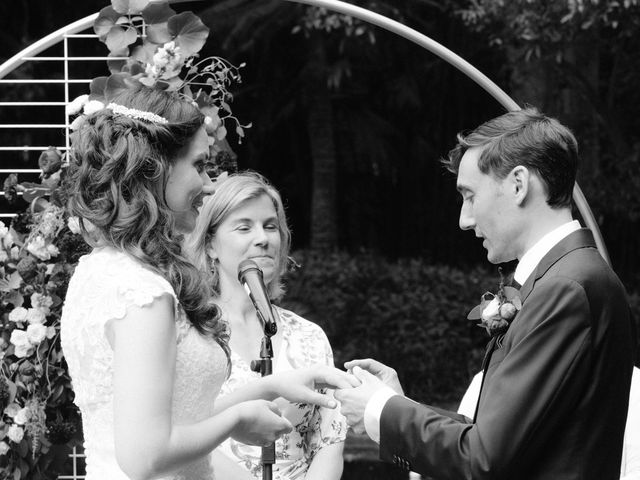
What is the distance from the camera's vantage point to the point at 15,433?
154 inches

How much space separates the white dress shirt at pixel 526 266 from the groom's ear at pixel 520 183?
132 millimetres

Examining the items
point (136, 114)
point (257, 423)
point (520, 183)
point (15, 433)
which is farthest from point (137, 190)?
point (15, 433)

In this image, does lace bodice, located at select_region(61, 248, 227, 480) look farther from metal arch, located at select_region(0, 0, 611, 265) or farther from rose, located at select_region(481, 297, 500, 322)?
metal arch, located at select_region(0, 0, 611, 265)

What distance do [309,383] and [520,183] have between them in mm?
973

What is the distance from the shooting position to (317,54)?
431 inches

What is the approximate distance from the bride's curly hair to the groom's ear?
0.95 m

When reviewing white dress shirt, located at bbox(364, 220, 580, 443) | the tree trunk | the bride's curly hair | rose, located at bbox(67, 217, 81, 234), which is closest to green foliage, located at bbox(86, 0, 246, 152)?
rose, located at bbox(67, 217, 81, 234)

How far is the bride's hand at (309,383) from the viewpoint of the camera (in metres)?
3.10

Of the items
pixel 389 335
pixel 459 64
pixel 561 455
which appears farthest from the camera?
pixel 389 335

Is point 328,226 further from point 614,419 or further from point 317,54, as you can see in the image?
point 614,419

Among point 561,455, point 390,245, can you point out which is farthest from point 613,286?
point 390,245

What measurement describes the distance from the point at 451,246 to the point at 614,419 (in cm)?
1103

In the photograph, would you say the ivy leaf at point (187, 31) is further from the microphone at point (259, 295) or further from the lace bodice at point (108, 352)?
the lace bodice at point (108, 352)

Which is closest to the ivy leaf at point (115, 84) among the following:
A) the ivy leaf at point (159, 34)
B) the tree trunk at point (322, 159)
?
the ivy leaf at point (159, 34)
